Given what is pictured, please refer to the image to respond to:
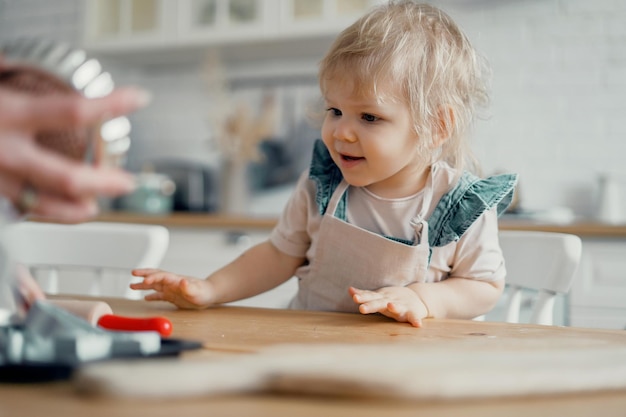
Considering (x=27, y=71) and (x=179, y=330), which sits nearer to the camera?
(x=27, y=71)

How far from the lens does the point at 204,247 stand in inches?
100.0

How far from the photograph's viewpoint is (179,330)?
0.70 meters

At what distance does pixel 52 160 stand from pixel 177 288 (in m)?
0.55

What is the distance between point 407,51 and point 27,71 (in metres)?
0.80

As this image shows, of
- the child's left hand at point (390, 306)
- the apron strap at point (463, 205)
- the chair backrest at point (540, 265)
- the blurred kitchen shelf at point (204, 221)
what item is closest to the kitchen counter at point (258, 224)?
the blurred kitchen shelf at point (204, 221)

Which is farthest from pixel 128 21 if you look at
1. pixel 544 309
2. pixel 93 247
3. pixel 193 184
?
pixel 544 309

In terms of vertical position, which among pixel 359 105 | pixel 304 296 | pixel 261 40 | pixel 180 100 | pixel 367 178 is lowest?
pixel 304 296

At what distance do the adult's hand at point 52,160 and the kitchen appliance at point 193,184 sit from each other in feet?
9.27

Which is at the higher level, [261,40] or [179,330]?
[261,40]

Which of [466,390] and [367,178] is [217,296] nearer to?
[367,178]

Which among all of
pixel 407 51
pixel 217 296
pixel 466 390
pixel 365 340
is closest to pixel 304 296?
pixel 217 296

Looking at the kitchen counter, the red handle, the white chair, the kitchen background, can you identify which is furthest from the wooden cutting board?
the kitchen background

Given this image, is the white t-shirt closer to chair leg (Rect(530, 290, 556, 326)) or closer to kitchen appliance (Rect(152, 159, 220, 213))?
chair leg (Rect(530, 290, 556, 326))

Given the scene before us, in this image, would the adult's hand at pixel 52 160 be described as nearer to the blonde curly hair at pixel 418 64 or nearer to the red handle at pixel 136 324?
the red handle at pixel 136 324
